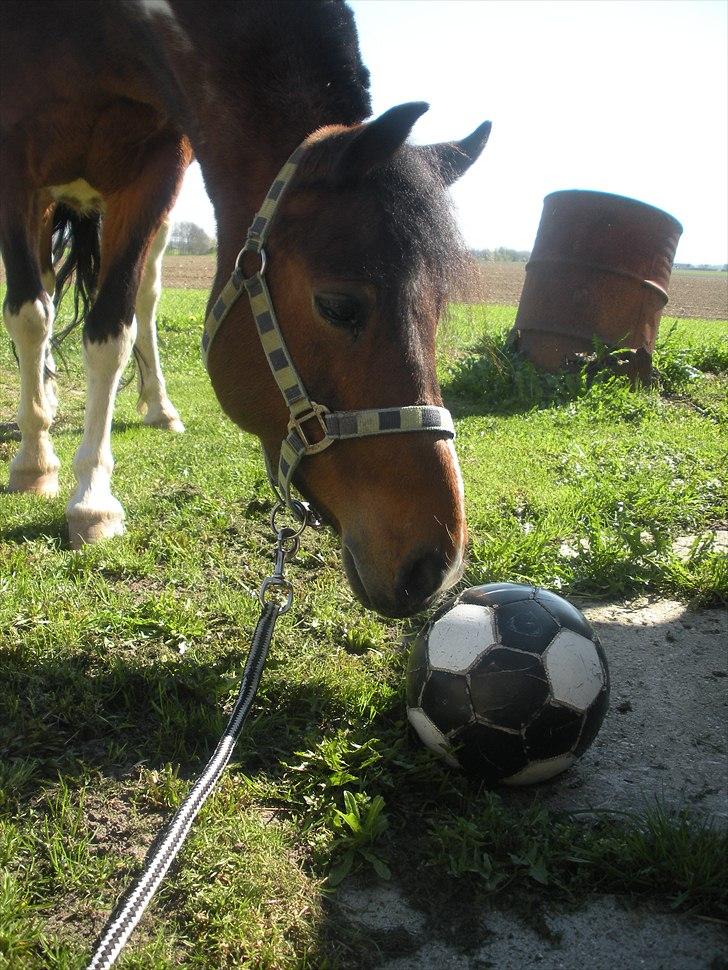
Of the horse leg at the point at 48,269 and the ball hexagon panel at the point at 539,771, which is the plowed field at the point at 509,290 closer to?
the horse leg at the point at 48,269

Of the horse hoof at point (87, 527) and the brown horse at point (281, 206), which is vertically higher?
the brown horse at point (281, 206)

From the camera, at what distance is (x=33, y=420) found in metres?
3.95

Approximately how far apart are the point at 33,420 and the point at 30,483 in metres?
0.33

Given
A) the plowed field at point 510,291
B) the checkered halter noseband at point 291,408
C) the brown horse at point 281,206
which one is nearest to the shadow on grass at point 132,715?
the brown horse at point 281,206

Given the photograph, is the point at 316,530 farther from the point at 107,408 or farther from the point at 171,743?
the point at 171,743

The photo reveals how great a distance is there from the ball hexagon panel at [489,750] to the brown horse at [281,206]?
36cm

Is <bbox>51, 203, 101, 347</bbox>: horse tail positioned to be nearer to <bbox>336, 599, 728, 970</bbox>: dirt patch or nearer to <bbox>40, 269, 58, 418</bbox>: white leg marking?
<bbox>40, 269, 58, 418</bbox>: white leg marking

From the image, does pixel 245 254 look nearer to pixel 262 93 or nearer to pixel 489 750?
pixel 262 93

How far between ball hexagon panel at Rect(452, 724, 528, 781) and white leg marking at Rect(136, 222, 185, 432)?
398cm

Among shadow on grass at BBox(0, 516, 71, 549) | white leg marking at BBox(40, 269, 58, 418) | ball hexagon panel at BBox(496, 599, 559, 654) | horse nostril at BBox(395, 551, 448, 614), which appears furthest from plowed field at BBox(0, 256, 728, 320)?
horse nostril at BBox(395, 551, 448, 614)

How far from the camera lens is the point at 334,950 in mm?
1552

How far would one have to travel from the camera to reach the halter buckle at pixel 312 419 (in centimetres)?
212

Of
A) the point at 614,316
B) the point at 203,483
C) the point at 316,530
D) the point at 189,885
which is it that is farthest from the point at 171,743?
the point at 614,316

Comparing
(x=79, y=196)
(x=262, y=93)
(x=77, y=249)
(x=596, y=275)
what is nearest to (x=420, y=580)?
(x=262, y=93)
